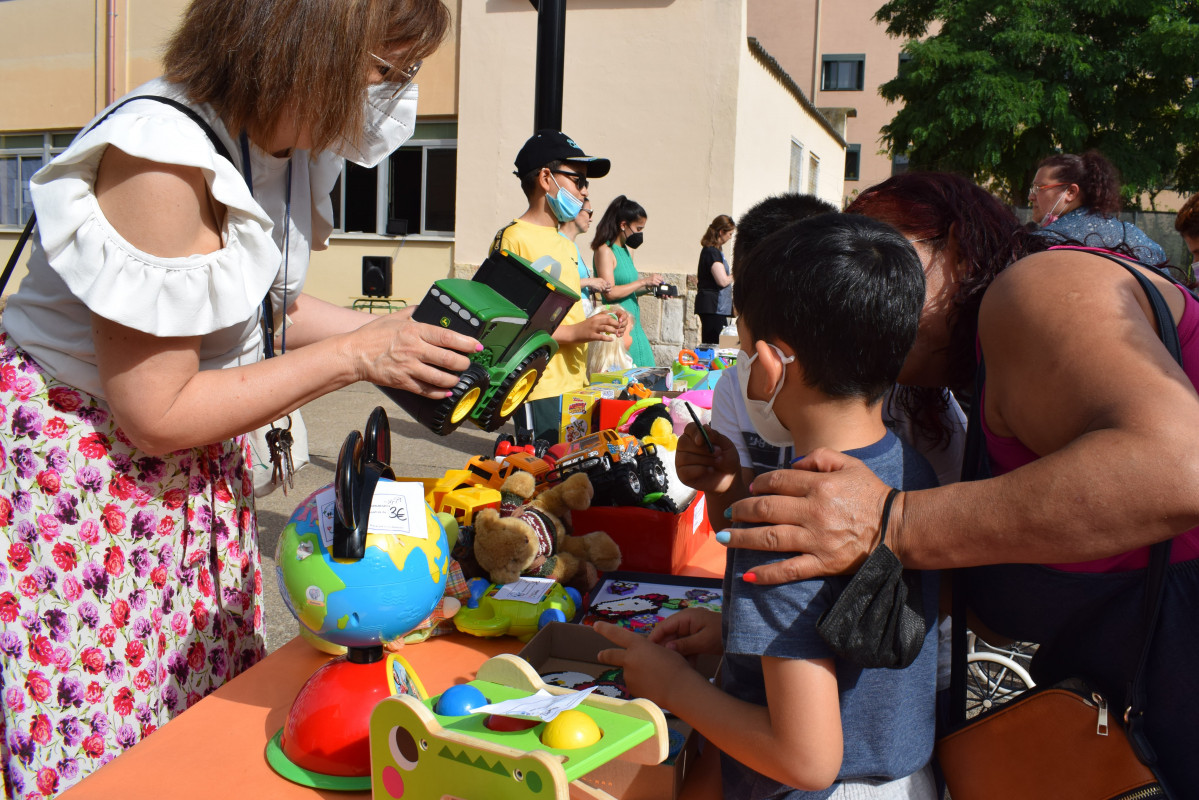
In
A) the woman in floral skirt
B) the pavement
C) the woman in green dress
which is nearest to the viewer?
the woman in floral skirt

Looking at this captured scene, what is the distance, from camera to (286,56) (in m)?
1.19

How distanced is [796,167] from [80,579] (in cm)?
1540

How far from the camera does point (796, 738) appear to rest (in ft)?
2.96

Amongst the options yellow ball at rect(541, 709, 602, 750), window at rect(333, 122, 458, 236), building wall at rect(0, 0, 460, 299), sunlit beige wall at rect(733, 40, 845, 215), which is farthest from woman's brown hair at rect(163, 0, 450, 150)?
window at rect(333, 122, 458, 236)

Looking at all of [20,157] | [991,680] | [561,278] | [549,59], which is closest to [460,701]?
[991,680]

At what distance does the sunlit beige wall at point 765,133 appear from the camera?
1019 cm

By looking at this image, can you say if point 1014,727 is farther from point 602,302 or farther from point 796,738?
point 602,302

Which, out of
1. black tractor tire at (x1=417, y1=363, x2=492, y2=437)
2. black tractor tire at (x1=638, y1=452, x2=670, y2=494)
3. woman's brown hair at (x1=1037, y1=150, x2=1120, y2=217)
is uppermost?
woman's brown hair at (x1=1037, y1=150, x2=1120, y2=217)

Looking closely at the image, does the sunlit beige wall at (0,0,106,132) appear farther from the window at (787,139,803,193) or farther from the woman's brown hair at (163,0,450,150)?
the woman's brown hair at (163,0,450,150)

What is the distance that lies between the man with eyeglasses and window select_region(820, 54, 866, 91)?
2685 centimetres

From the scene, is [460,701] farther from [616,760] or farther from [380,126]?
[380,126]

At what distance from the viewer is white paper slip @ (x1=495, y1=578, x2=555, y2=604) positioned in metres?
1.47

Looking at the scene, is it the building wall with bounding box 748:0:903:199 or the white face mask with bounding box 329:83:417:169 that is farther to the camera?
the building wall with bounding box 748:0:903:199

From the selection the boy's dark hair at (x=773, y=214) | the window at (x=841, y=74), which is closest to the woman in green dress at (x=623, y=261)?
the boy's dark hair at (x=773, y=214)
